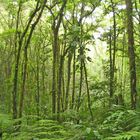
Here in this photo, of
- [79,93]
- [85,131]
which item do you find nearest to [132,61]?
[85,131]

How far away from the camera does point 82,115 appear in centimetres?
719

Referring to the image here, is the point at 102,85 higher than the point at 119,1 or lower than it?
lower

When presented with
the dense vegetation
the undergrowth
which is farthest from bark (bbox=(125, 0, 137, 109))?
the undergrowth

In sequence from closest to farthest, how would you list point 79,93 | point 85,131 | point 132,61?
point 85,131, point 132,61, point 79,93

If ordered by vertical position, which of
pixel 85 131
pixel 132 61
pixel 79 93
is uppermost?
pixel 132 61

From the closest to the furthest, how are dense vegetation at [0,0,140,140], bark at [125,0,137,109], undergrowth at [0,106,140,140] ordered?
undergrowth at [0,106,140,140] < dense vegetation at [0,0,140,140] < bark at [125,0,137,109]

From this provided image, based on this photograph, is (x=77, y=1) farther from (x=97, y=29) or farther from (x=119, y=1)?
(x=97, y=29)

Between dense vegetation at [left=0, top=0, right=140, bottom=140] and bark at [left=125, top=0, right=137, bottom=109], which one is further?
bark at [left=125, top=0, right=137, bottom=109]

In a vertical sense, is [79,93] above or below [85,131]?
above

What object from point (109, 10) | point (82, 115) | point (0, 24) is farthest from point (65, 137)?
point (0, 24)

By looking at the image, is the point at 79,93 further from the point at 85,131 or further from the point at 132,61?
the point at 85,131

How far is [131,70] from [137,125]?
302 centimetres

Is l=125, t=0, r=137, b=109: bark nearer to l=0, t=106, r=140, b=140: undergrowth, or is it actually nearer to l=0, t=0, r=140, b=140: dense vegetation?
l=0, t=0, r=140, b=140: dense vegetation

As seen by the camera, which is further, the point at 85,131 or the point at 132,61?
the point at 132,61
